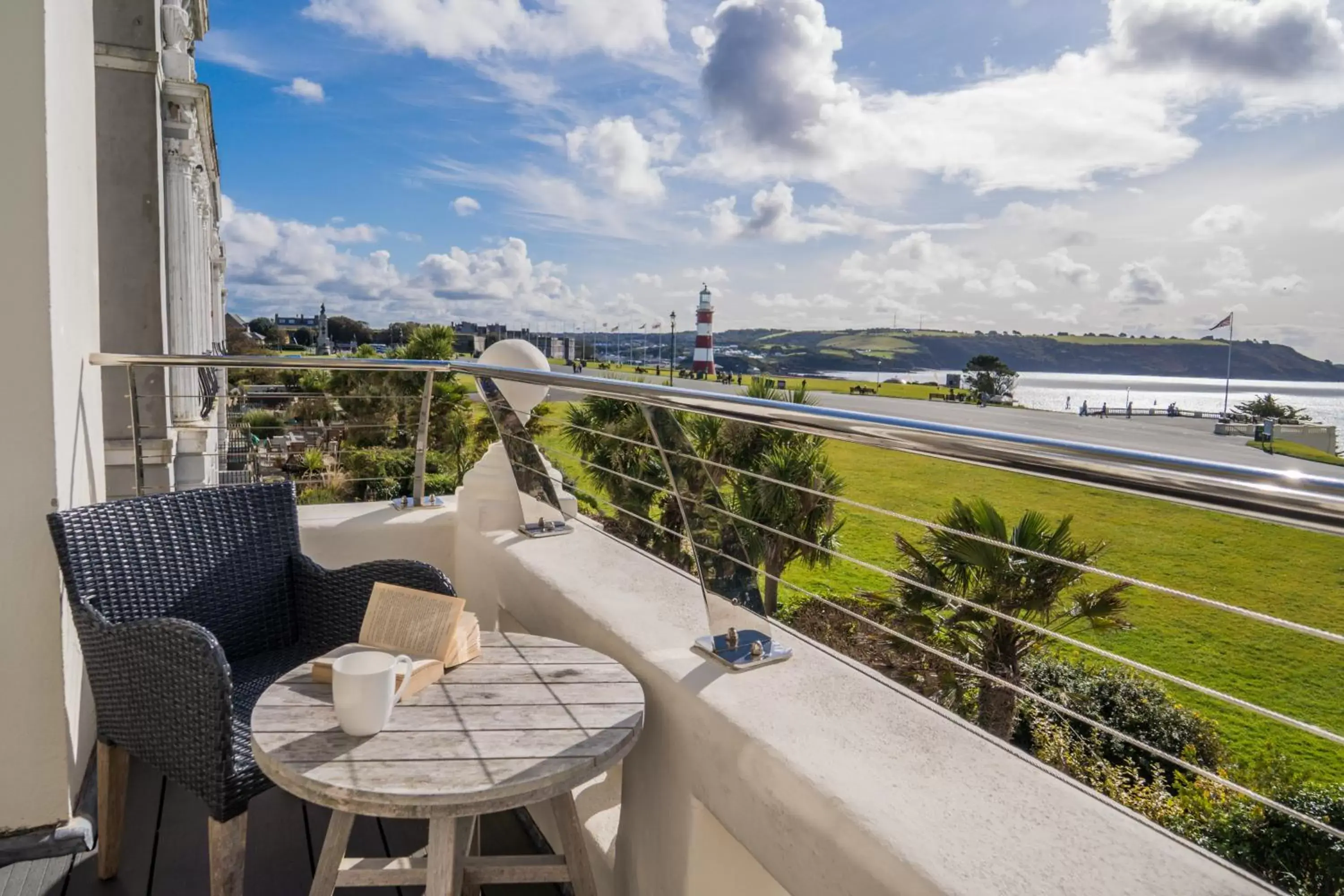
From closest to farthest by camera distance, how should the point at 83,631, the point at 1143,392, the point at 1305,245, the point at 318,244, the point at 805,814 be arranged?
the point at 805,814 → the point at 83,631 → the point at 318,244 → the point at 1305,245 → the point at 1143,392

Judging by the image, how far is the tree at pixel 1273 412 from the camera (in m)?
55.3

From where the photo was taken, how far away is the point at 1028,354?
96.1m

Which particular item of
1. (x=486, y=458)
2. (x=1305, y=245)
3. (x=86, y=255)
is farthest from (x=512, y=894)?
(x=1305, y=245)

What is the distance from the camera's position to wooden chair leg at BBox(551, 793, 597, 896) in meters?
1.59

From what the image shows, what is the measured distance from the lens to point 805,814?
1.15 metres

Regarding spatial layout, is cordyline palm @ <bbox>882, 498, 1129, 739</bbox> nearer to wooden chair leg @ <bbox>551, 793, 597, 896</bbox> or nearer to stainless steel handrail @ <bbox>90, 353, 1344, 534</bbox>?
wooden chair leg @ <bbox>551, 793, 597, 896</bbox>

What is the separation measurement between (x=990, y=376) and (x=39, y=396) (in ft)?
259

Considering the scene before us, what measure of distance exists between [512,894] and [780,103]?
55.7 metres

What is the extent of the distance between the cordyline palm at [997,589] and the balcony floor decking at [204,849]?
606 cm

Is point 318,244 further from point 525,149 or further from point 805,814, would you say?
point 805,814

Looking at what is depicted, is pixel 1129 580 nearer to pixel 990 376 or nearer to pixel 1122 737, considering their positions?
pixel 1122 737

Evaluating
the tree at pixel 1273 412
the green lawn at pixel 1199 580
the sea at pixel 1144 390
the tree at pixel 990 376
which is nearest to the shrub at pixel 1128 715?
the green lawn at pixel 1199 580

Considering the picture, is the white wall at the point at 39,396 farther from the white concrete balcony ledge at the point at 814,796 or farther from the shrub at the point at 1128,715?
the shrub at the point at 1128,715

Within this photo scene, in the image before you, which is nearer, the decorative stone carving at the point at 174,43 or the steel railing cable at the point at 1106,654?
the steel railing cable at the point at 1106,654
